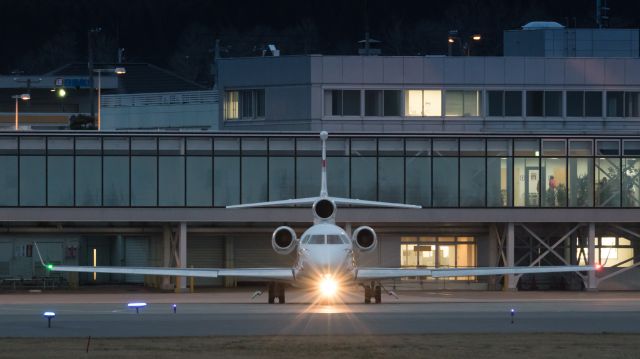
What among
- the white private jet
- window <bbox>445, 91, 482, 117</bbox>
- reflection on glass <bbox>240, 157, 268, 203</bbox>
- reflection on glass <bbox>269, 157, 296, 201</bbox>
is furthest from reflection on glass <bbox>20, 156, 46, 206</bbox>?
window <bbox>445, 91, 482, 117</bbox>

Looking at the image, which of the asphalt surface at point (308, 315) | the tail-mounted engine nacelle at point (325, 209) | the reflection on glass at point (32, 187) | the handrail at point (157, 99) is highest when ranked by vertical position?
the handrail at point (157, 99)

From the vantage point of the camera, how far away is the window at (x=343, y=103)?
238ft

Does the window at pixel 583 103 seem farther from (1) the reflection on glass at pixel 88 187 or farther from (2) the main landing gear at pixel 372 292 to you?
(1) the reflection on glass at pixel 88 187

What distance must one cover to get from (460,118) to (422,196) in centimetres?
935

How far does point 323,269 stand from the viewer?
50.4m

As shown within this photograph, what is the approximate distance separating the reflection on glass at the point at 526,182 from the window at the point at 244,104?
14829 mm

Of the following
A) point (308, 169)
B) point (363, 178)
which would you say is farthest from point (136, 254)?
point (363, 178)

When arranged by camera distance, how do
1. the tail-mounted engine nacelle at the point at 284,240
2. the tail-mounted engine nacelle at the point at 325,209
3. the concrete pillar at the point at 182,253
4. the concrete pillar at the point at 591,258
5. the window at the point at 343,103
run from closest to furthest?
the tail-mounted engine nacelle at the point at 284,240, the tail-mounted engine nacelle at the point at 325,209, the concrete pillar at the point at 182,253, the concrete pillar at the point at 591,258, the window at the point at 343,103

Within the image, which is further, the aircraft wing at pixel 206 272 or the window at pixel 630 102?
the window at pixel 630 102

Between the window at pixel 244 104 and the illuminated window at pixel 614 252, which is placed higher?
the window at pixel 244 104

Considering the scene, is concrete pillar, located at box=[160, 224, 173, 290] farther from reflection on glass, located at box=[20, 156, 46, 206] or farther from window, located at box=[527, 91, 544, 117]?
window, located at box=[527, 91, 544, 117]

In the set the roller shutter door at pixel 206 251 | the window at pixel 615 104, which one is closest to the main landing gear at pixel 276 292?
the roller shutter door at pixel 206 251

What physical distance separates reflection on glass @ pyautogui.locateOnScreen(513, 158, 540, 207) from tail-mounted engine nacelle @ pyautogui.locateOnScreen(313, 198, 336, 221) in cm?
1407

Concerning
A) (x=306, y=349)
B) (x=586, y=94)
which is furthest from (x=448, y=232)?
(x=306, y=349)
